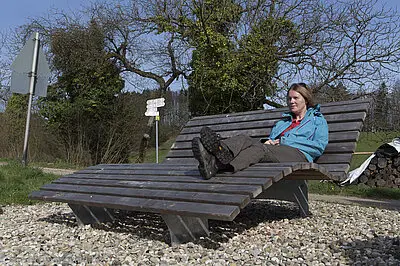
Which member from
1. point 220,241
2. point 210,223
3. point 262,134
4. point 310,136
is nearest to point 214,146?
point 220,241

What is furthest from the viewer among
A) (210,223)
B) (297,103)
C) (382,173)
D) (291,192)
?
(382,173)

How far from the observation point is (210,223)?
3.62 meters

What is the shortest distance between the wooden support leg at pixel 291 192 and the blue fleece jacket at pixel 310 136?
299mm

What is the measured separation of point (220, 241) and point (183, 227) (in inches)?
12.8

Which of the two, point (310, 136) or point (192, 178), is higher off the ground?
point (310, 136)

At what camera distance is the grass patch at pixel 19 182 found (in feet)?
17.2

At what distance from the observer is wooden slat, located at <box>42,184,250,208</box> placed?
239 centimetres

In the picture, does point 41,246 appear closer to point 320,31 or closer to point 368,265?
point 368,265

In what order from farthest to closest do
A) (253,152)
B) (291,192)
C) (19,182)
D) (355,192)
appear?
(355,192) < (19,182) < (291,192) < (253,152)

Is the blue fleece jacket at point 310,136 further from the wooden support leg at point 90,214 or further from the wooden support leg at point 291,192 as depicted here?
the wooden support leg at point 90,214

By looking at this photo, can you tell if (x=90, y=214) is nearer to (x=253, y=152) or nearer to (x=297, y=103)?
(x=253, y=152)

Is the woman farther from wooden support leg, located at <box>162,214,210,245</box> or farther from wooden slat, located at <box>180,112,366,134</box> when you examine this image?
wooden support leg, located at <box>162,214,210,245</box>

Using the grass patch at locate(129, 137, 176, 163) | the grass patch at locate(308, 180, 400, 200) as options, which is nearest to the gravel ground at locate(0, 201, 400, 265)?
the grass patch at locate(308, 180, 400, 200)

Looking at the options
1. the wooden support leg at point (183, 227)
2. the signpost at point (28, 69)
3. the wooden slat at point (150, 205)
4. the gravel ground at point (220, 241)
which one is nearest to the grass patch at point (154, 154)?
the signpost at point (28, 69)
